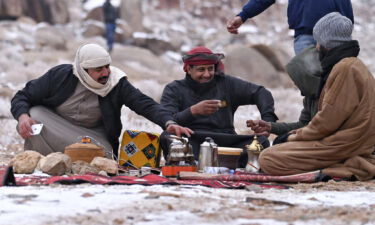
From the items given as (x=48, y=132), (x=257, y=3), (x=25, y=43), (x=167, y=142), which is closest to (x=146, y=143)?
(x=167, y=142)

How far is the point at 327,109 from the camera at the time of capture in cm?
472

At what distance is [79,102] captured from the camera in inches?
235

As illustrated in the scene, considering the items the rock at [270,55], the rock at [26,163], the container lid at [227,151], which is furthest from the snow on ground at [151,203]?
the rock at [270,55]

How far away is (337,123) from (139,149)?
1.77m

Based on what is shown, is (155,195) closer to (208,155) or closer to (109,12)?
(208,155)

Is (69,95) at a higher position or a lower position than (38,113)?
higher

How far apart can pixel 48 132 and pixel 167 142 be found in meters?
0.94

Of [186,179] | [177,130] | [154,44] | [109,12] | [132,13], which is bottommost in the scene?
[186,179]

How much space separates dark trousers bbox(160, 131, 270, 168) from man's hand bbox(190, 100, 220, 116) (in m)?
0.22

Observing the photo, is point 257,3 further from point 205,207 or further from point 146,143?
point 205,207

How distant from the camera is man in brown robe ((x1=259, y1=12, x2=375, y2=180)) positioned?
4707 mm


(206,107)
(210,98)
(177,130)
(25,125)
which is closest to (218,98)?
(210,98)

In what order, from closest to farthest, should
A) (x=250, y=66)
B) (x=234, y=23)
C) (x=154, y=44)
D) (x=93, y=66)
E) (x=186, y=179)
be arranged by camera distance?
(x=186, y=179) < (x=93, y=66) < (x=234, y=23) < (x=250, y=66) < (x=154, y=44)

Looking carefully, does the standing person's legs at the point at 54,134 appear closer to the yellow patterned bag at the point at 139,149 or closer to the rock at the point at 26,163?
the yellow patterned bag at the point at 139,149
